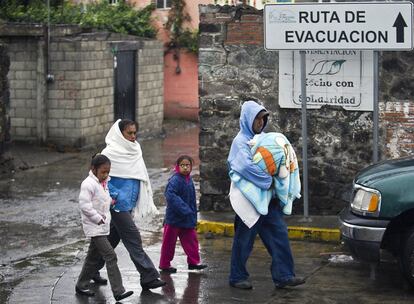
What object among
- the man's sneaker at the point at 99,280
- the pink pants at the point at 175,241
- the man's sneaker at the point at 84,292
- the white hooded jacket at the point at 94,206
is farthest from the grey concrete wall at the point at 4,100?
the white hooded jacket at the point at 94,206

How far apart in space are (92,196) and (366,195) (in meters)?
2.61

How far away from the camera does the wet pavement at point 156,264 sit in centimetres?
920

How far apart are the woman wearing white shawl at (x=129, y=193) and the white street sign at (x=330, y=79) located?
11.8 ft

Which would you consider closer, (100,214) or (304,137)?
(100,214)

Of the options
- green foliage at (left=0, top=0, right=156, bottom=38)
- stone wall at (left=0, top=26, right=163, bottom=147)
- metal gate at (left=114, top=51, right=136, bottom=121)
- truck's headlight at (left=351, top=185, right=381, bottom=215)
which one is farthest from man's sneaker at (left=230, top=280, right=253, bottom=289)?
green foliage at (left=0, top=0, right=156, bottom=38)

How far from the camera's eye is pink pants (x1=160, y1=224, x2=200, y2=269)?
10.2 metres

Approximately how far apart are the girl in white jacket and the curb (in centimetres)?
326

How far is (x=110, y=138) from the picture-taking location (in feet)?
31.6

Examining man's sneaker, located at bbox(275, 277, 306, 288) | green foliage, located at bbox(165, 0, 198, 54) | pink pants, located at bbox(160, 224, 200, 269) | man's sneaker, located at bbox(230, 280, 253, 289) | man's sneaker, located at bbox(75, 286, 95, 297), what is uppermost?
green foliage, located at bbox(165, 0, 198, 54)

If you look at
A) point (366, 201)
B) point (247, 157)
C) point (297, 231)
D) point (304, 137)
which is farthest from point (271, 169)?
point (304, 137)

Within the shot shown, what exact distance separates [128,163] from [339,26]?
143 inches

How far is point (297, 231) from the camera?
11914 mm

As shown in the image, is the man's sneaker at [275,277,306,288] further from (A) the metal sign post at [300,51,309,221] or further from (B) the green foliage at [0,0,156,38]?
(B) the green foliage at [0,0,156,38]

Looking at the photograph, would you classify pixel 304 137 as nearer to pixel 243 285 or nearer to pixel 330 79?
pixel 330 79
